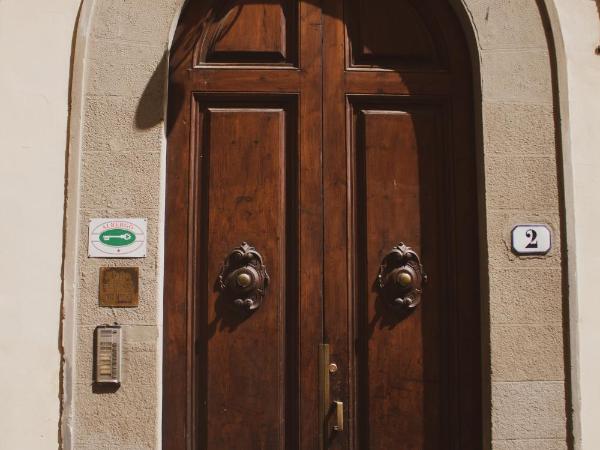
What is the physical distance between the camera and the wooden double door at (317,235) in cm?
330

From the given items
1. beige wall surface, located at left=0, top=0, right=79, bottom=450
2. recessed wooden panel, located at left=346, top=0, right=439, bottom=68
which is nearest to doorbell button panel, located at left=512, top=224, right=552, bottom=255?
recessed wooden panel, located at left=346, top=0, right=439, bottom=68

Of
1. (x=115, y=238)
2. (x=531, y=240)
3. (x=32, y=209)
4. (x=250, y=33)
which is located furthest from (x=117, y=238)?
(x=531, y=240)

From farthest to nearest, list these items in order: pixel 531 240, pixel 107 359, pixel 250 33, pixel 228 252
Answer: pixel 250 33
pixel 228 252
pixel 531 240
pixel 107 359

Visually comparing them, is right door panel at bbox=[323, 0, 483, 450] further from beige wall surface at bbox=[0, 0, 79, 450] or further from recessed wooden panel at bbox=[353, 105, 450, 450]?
beige wall surface at bbox=[0, 0, 79, 450]

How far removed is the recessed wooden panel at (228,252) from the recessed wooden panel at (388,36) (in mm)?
584

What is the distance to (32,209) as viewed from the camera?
3.18 metres

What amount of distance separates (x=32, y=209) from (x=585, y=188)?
9.86ft

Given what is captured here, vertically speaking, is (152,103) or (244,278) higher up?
(152,103)

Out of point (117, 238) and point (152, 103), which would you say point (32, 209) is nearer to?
point (117, 238)

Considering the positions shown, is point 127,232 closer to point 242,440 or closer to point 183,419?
point 183,419

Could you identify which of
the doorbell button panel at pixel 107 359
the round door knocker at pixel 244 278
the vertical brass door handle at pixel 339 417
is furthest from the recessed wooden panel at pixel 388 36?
the doorbell button panel at pixel 107 359

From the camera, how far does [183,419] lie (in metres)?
3.27

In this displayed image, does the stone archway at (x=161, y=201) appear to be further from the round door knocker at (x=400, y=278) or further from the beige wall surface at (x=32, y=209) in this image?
the round door knocker at (x=400, y=278)

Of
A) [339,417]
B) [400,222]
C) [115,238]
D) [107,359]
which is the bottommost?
[339,417]
